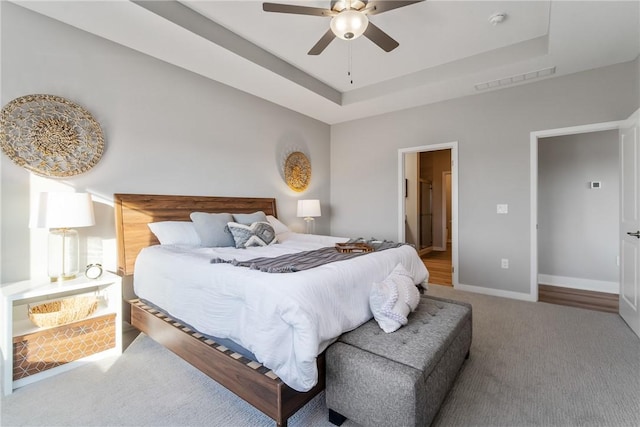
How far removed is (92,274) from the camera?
94.0 inches

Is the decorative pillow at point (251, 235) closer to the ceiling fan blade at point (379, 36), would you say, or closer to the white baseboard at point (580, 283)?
the ceiling fan blade at point (379, 36)

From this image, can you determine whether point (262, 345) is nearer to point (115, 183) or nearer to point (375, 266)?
point (375, 266)

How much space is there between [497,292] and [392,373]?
319 centimetres

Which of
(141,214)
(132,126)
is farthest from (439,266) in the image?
(132,126)

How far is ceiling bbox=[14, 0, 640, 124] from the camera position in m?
2.41

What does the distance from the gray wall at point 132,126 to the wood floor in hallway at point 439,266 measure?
2.77 meters

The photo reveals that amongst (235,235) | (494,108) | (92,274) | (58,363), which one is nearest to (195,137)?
(235,235)

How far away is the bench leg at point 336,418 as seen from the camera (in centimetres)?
164

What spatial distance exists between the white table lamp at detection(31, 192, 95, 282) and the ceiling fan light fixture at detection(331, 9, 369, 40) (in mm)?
2293

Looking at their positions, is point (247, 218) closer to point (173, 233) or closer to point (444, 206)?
point (173, 233)

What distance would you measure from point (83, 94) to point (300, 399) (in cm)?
300

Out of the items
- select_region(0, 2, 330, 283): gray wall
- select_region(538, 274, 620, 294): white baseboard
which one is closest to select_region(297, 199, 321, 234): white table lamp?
Answer: select_region(0, 2, 330, 283): gray wall

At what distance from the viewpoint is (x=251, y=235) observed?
3055 mm

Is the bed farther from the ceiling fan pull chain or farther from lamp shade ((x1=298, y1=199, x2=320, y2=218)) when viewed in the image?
the ceiling fan pull chain
